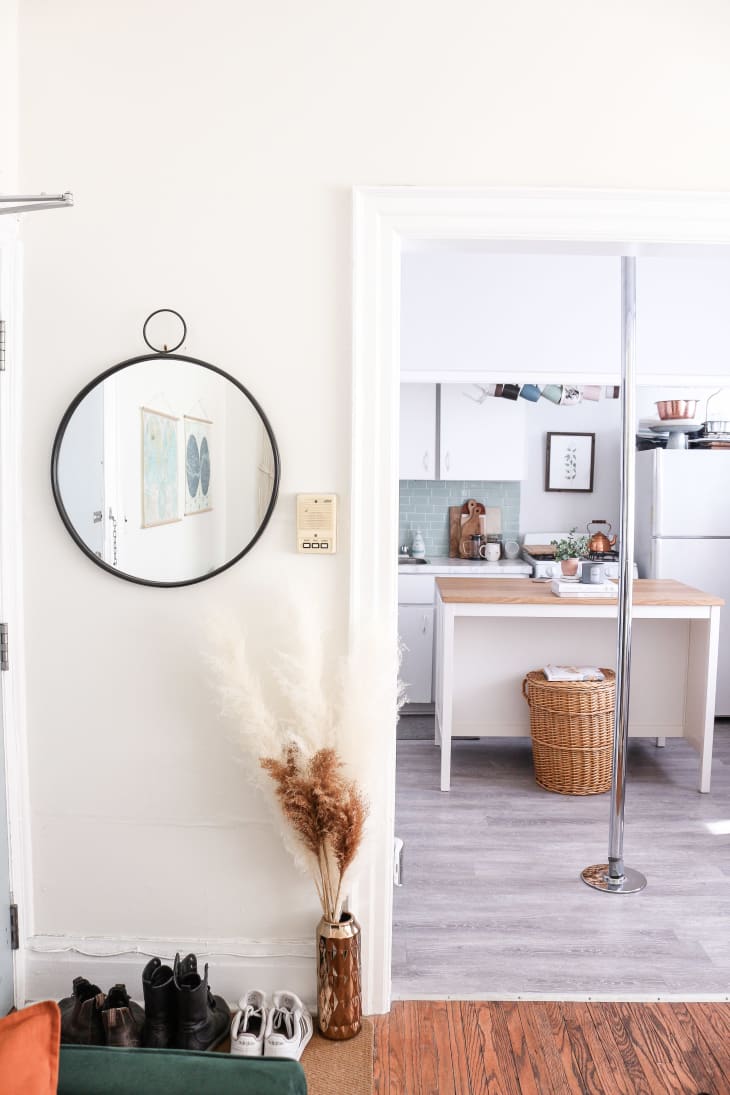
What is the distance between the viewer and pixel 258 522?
228 centimetres

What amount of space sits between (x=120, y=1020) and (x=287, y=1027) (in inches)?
16.0

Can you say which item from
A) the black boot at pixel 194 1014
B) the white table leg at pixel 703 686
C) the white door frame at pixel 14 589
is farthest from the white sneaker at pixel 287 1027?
the white table leg at pixel 703 686

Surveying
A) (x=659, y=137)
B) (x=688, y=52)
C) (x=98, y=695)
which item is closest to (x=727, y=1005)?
(x=98, y=695)

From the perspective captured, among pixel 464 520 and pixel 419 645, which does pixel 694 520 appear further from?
pixel 419 645

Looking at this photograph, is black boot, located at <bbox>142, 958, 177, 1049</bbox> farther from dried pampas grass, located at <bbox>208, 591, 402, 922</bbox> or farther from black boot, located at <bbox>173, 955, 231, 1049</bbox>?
dried pampas grass, located at <bbox>208, 591, 402, 922</bbox>

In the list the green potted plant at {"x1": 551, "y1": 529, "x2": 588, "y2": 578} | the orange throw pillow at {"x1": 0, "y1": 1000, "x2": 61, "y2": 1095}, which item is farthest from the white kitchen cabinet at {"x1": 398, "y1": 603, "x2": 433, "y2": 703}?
the orange throw pillow at {"x1": 0, "y1": 1000, "x2": 61, "y2": 1095}

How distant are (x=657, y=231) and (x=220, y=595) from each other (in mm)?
1438

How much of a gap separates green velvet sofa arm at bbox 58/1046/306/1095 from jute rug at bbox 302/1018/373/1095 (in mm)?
796

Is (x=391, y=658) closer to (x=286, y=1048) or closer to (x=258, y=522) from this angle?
(x=258, y=522)

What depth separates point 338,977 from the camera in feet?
7.38

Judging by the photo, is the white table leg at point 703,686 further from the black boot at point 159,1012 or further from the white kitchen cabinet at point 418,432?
the black boot at point 159,1012

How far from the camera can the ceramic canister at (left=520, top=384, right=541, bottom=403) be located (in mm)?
5773

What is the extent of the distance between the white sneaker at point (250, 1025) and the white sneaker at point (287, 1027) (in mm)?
20

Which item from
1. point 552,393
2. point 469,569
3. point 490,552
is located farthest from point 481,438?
point 469,569
